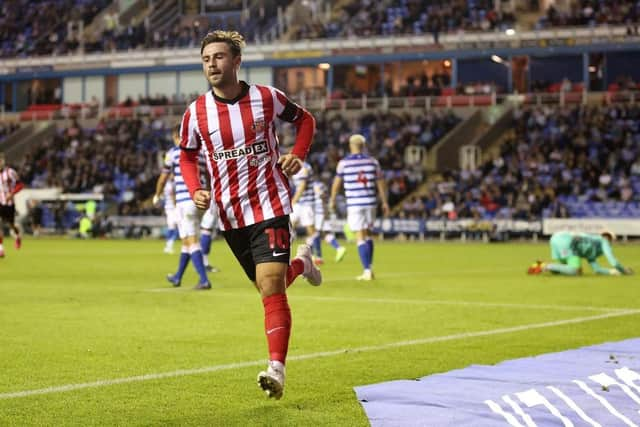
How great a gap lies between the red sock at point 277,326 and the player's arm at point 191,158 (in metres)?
0.73

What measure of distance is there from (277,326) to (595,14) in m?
44.1

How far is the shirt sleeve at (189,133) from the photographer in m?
6.61

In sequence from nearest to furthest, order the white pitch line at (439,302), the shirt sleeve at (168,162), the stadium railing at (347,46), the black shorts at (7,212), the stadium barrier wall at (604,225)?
the white pitch line at (439,302) → the shirt sleeve at (168,162) → the black shorts at (7,212) → the stadium barrier wall at (604,225) → the stadium railing at (347,46)

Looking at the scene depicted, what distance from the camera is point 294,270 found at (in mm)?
7047

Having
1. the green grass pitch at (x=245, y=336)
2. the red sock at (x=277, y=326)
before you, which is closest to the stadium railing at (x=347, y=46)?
the green grass pitch at (x=245, y=336)

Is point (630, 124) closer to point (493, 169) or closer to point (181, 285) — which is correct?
point (493, 169)

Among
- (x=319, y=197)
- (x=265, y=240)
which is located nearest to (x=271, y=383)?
(x=265, y=240)

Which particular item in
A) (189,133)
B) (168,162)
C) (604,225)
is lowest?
(604,225)

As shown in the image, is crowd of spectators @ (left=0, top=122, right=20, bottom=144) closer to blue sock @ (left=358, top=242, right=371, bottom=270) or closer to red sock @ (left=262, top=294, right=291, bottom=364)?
blue sock @ (left=358, top=242, right=371, bottom=270)

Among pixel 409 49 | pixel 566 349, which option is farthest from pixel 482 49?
pixel 566 349

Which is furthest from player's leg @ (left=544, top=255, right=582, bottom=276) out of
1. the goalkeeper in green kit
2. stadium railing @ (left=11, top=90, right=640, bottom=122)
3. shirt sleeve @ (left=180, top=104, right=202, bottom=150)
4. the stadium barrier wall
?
stadium railing @ (left=11, top=90, right=640, bottom=122)

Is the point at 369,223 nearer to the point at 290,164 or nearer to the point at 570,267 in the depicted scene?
the point at 570,267

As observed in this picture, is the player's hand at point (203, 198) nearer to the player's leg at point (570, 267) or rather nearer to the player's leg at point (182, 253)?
the player's leg at point (182, 253)

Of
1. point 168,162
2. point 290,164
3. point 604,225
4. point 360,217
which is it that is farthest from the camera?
point 604,225
